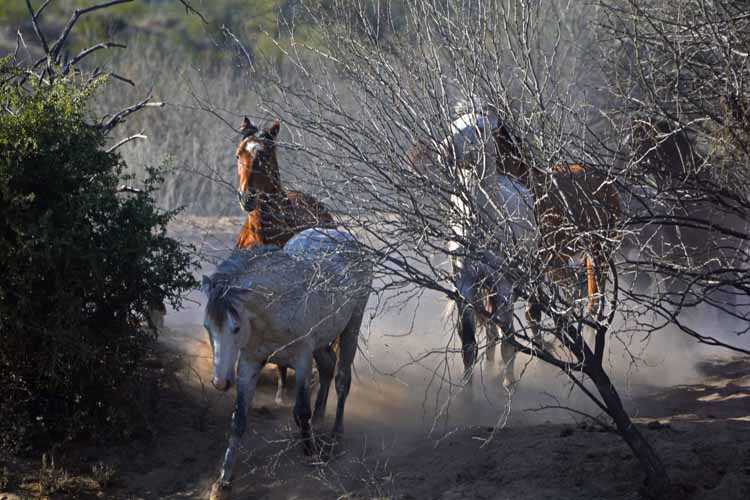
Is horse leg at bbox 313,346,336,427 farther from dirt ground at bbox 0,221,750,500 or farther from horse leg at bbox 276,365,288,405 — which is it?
horse leg at bbox 276,365,288,405

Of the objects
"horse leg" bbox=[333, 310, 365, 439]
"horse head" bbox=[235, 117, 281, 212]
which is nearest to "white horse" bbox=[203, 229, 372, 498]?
"horse leg" bbox=[333, 310, 365, 439]

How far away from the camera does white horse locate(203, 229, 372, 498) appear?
612cm

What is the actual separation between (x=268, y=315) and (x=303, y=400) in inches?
29.3

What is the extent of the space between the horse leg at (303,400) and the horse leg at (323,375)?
1.92 ft

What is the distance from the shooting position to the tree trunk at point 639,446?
5.31m

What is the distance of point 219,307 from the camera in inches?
240

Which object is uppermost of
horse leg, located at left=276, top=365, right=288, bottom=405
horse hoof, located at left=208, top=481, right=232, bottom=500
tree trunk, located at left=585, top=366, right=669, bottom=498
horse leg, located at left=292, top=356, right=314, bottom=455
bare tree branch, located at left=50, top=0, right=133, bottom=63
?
bare tree branch, located at left=50, top=0, right=133, bottom=63

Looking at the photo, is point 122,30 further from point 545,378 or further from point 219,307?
point 219,307

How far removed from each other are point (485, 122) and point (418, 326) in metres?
6.98

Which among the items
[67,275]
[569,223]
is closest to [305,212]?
[67,275]

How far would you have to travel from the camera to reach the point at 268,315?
6.55 m

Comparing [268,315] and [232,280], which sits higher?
[232,280]

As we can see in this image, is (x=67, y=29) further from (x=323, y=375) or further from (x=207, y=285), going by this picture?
(x=323, y=375)

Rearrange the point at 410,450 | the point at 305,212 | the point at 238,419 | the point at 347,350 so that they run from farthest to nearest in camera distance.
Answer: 1. the point at 347,350
2. the point at 305,212
3. the point at 410,450
4. the point at 238,419
